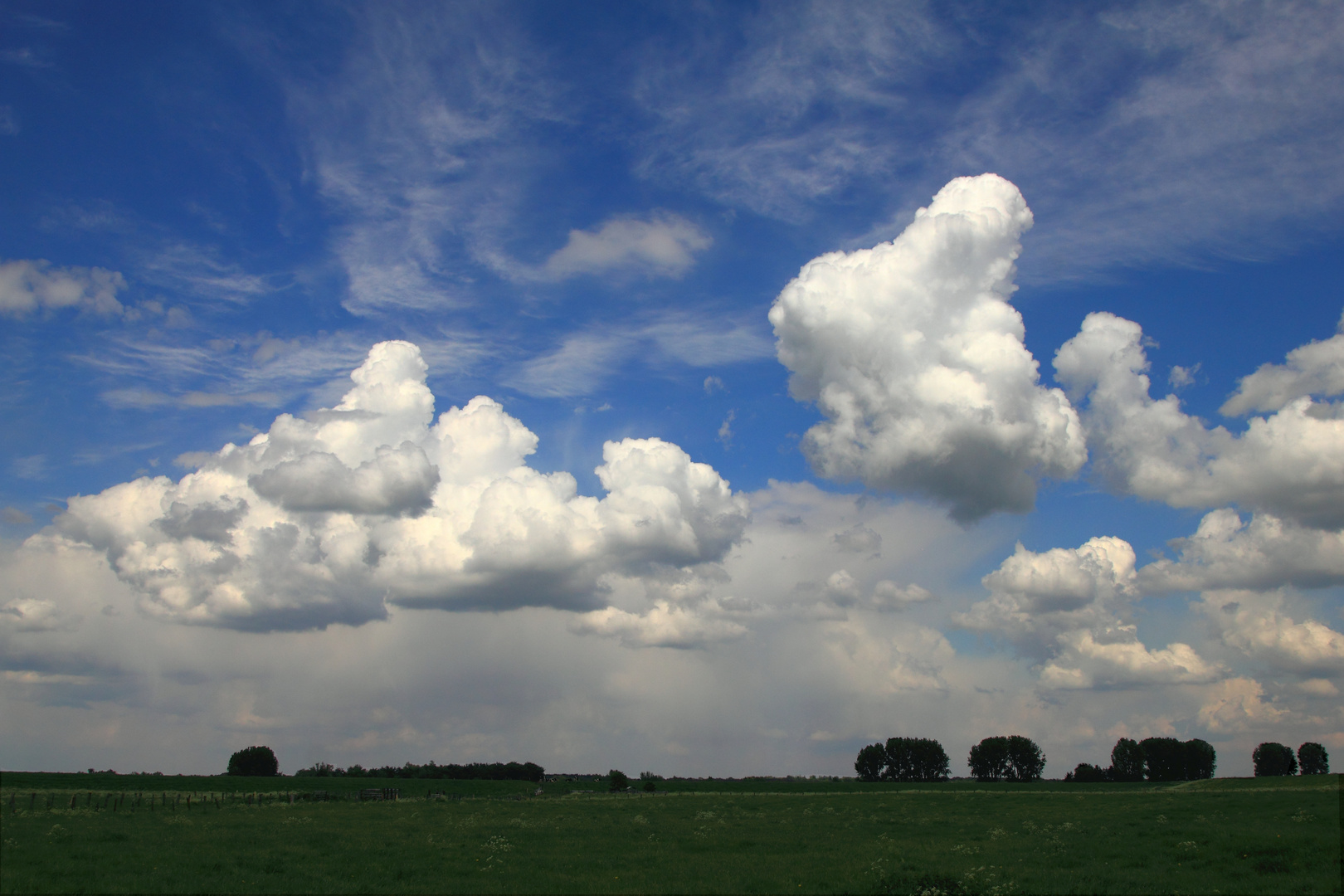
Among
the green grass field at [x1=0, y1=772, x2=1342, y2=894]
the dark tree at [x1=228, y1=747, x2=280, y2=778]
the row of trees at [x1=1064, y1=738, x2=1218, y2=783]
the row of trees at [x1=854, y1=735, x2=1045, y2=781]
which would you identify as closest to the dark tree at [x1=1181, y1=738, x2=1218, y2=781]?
the row of trees at [x1=1064, y1=738, x2=1218, y2=783]

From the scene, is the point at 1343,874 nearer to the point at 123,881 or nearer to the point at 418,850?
the point at 418,850

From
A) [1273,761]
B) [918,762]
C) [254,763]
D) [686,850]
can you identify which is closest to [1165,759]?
[1273,761]

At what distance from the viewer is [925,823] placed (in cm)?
5319

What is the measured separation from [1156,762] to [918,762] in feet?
181

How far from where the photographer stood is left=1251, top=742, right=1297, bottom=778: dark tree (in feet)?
635

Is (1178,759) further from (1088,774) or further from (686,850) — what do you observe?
(686,850)

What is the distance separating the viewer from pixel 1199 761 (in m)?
184

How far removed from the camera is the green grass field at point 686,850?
2981 cm

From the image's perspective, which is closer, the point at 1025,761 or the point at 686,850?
the point at 686,850

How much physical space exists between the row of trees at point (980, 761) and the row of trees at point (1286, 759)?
2172 inches

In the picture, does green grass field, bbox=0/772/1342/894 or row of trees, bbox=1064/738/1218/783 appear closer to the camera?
green grass field, bbox=0/772/1342/894

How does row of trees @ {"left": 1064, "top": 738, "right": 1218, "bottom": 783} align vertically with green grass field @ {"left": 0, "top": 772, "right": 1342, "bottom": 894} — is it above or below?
below

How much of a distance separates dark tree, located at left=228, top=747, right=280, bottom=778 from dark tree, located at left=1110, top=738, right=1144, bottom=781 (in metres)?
201

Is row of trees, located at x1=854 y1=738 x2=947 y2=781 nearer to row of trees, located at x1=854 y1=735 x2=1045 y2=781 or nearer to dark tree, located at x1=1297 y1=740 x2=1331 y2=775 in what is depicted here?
row of trees, located at x1=854 y1=735 x2=1045 y2=781
